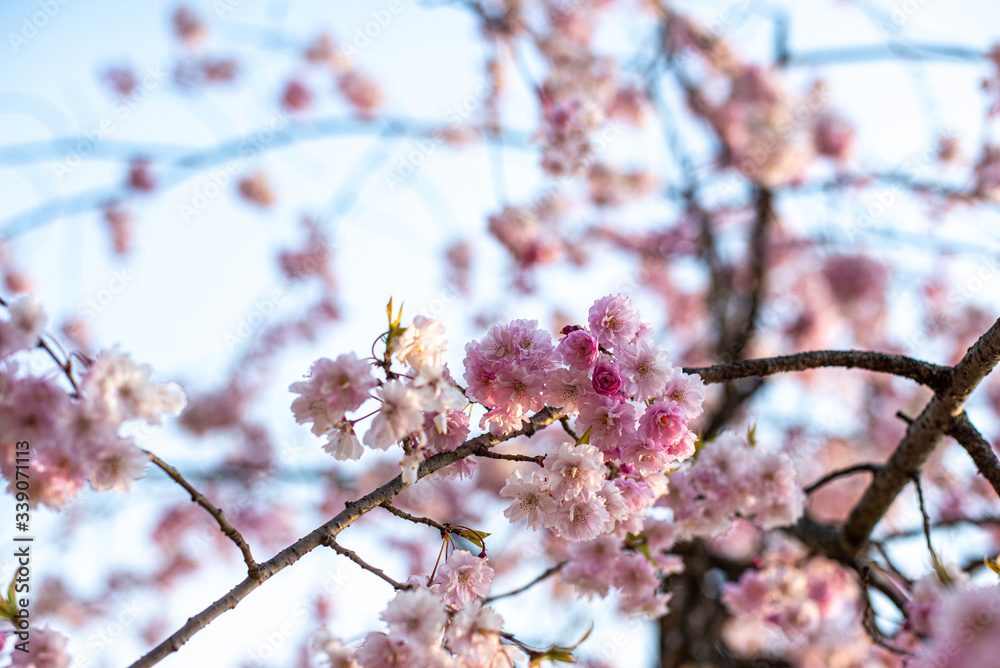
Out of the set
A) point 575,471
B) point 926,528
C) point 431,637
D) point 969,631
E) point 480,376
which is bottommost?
point 969,631

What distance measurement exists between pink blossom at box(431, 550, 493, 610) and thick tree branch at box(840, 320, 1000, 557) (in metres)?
1.32

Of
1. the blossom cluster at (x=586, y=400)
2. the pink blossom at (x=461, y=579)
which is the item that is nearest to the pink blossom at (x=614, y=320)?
the blossom cluster at (x=586, y=400)

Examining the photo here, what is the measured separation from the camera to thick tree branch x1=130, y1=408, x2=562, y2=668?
1132mm

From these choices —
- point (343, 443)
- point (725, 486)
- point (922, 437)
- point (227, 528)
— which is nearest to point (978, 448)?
point (922, 437)

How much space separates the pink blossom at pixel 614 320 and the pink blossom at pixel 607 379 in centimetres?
12

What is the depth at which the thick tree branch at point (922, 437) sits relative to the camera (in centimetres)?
155

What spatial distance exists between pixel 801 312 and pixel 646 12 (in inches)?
143

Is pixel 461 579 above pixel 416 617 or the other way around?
above

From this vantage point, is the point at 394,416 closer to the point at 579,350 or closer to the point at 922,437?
the point at 579,350

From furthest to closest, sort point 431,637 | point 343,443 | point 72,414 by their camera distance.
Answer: point 343,443 < point 431,637 < point 72,414

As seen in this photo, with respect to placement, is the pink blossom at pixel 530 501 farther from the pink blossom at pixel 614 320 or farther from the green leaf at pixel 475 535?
the pink blossom at pixel 614 320

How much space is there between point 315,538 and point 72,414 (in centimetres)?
51

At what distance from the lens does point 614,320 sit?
1496 millimetres

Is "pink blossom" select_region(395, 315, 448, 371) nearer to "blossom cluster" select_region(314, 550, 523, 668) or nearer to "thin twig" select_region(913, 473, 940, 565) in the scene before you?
"blossom cluster" select_region(314, 550, 523, 668)
